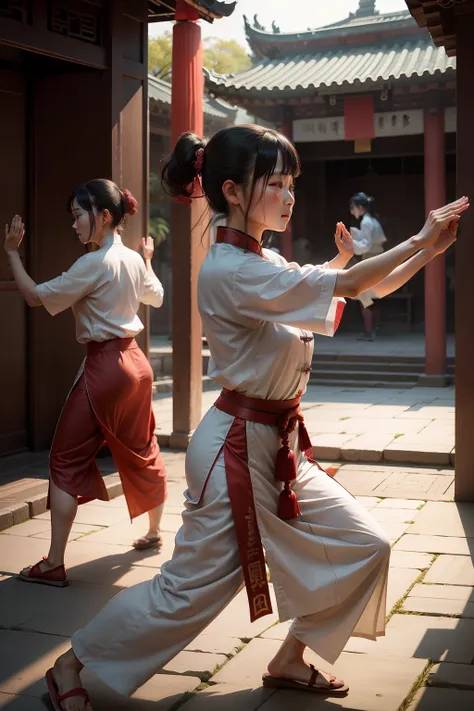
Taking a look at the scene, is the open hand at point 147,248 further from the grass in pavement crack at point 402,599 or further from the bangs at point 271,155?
the bangs at point 271,155

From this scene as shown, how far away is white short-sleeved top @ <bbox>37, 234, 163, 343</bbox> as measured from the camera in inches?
179

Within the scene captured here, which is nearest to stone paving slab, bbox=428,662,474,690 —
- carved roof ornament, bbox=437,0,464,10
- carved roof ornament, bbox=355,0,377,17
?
carved roof ornament, bbox=437,0,464,10

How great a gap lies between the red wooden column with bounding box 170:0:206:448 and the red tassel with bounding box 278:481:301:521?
4583 millimetres

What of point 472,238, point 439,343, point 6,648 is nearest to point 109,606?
point 6,648

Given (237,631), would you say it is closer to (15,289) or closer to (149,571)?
(149,571)

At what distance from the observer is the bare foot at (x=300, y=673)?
3164mm

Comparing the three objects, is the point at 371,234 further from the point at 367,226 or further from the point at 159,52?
the point at 159,52

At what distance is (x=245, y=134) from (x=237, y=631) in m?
1.93

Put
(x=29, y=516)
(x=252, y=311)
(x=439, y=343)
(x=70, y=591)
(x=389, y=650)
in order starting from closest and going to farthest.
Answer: (x=252, y=311) → (x=389, y=650) → (x=70, y=591) → (x=29, y=516) → (x=439, y=343)

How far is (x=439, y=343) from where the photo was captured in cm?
1220

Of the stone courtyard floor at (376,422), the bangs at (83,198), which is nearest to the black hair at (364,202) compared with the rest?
the stone courtyard floor at (376,422)

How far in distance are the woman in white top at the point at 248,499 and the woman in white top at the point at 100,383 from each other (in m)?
1.55

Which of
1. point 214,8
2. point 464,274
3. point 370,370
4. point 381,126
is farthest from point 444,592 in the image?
point 381,126

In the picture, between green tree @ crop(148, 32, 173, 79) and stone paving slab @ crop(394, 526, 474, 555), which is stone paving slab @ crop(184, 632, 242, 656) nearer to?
stone paving slab @ crop(394, 526, 474, 555)
